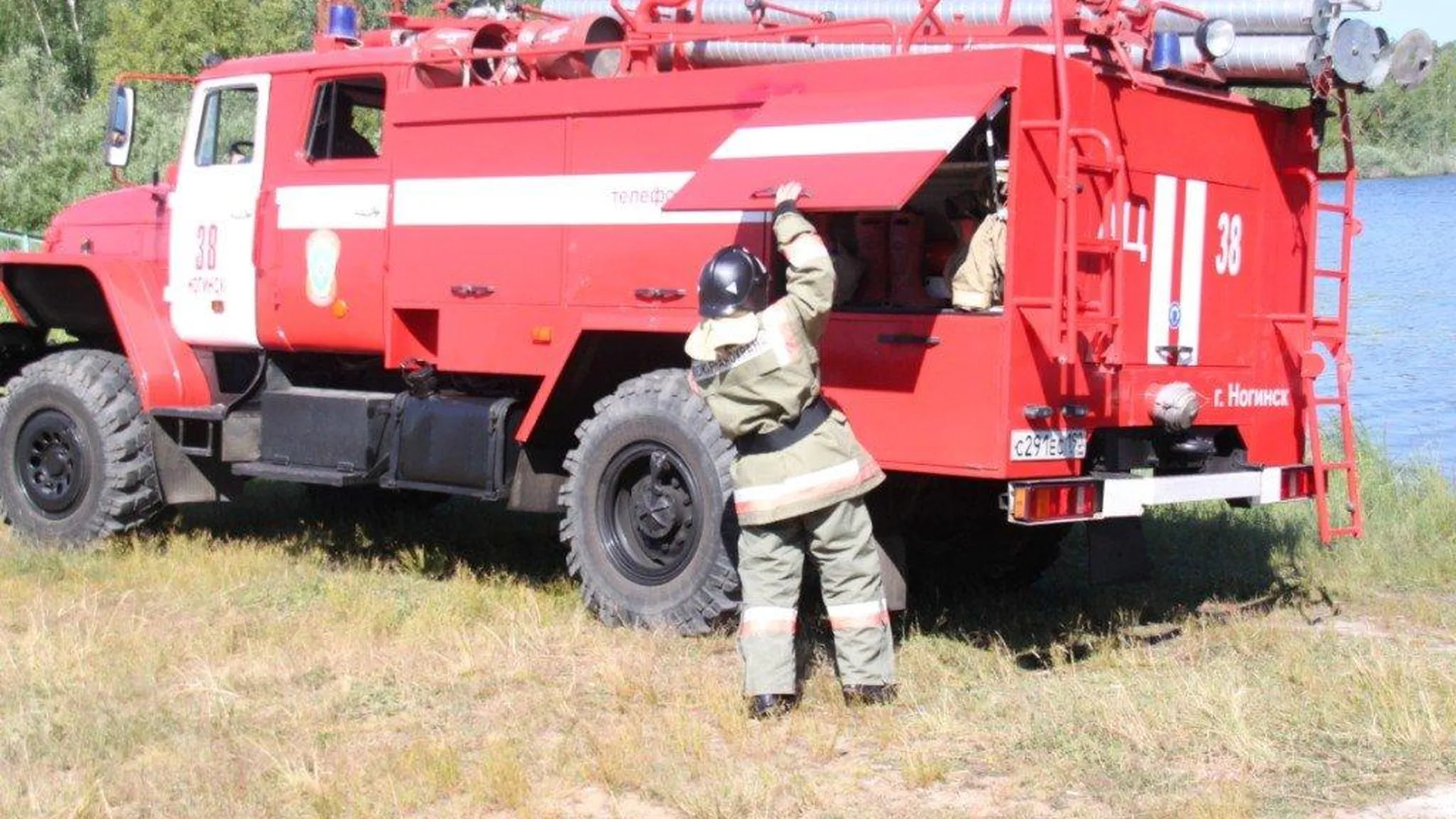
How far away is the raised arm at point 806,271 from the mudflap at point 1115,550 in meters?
1.57

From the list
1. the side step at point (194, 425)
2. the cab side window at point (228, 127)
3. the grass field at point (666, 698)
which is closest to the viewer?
the grass field at point (666, 698)

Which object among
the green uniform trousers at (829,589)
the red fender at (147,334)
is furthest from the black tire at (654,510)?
the red fender at (147,334)

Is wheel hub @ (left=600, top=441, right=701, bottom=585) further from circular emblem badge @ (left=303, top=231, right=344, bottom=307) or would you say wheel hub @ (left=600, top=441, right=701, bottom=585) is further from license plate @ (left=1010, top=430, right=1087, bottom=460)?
circular emblem badge @ (left=303, top=231, right=344, bottom=307)

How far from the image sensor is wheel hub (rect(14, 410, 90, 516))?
389 inches

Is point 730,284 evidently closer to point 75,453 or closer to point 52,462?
point 75,453

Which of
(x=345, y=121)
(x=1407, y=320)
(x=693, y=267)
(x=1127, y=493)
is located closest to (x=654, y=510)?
(x=693, y=267)

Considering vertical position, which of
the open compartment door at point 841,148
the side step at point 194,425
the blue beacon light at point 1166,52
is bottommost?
the side step at point 194,425

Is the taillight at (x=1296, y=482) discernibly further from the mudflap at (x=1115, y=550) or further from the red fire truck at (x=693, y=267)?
the mudflap at (x=1115, y=550)

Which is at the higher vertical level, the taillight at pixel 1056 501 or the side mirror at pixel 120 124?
the side mirror at pixel 120 124

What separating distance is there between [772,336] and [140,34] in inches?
1588

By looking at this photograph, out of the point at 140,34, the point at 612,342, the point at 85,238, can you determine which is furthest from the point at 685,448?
the point at 140,34

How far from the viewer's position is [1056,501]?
6.66 m

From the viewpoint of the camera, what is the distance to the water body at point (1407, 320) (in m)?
15.3

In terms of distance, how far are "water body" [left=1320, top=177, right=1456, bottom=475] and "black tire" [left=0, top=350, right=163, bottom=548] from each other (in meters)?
6.96
